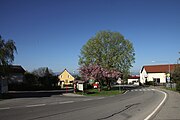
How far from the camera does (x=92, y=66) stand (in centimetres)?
5784

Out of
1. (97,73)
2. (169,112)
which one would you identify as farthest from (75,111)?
(97,73)

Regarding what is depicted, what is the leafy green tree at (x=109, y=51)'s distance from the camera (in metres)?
59.7

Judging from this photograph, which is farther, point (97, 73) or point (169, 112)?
point (97, 73)

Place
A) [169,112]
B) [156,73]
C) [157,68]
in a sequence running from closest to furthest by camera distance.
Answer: [169,112], [156,73], [157,68]

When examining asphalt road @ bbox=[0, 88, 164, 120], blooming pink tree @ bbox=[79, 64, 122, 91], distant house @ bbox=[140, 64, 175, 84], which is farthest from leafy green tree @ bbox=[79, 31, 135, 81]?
distant house @ bbox=[140, 64, 175, 84]

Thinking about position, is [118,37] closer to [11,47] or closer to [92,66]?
[92,66]

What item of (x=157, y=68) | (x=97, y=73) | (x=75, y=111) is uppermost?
(x=157, y=68)

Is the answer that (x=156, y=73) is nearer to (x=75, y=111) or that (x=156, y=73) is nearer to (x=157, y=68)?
(x=157, y=68)

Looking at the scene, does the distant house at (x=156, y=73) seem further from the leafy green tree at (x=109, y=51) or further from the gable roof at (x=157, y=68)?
the leafy green tree at (x=109, y=51)

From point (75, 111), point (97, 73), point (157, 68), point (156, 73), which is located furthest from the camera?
point (157, 68)

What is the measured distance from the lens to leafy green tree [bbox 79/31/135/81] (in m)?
59.7

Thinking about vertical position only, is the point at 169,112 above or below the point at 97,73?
below

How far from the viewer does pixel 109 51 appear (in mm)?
59750

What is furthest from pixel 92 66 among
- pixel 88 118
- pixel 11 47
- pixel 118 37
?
pixel 88 118
